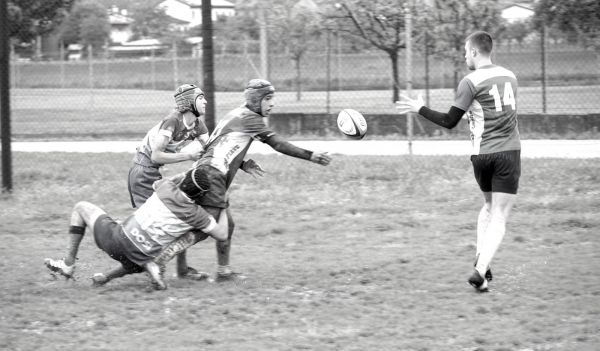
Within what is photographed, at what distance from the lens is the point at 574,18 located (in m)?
19.2

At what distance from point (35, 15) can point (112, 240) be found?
1884cm

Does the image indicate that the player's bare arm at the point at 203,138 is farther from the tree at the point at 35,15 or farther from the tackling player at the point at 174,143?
the tree at the point at 35,15

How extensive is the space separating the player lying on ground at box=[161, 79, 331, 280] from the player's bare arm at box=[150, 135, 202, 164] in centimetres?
11

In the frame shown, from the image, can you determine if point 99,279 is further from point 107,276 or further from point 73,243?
point 73,243

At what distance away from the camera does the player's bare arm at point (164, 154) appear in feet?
24.2

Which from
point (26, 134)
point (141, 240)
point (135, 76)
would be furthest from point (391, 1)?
point (135, 76)

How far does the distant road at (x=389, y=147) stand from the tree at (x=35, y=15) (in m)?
4.59

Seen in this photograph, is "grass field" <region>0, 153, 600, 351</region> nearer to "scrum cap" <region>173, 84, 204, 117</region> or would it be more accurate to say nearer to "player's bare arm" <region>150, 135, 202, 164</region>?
"player's bare arm" <region>150, 135, 202, 164</region>

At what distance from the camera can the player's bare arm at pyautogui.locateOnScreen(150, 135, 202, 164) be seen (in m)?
7.38

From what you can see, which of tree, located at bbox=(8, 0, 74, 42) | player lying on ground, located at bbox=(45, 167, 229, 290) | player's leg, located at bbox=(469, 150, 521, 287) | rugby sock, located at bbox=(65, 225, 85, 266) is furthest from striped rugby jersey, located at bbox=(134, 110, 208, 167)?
tree, located at bbox=(8, 0, 74, 42)

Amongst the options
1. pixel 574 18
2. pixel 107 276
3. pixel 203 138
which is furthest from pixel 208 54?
pixel 574 18

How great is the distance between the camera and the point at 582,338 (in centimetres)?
564

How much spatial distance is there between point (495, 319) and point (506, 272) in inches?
62.2

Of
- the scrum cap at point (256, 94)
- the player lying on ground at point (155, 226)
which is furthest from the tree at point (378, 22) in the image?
the player lying on ground at point (155, 226)
